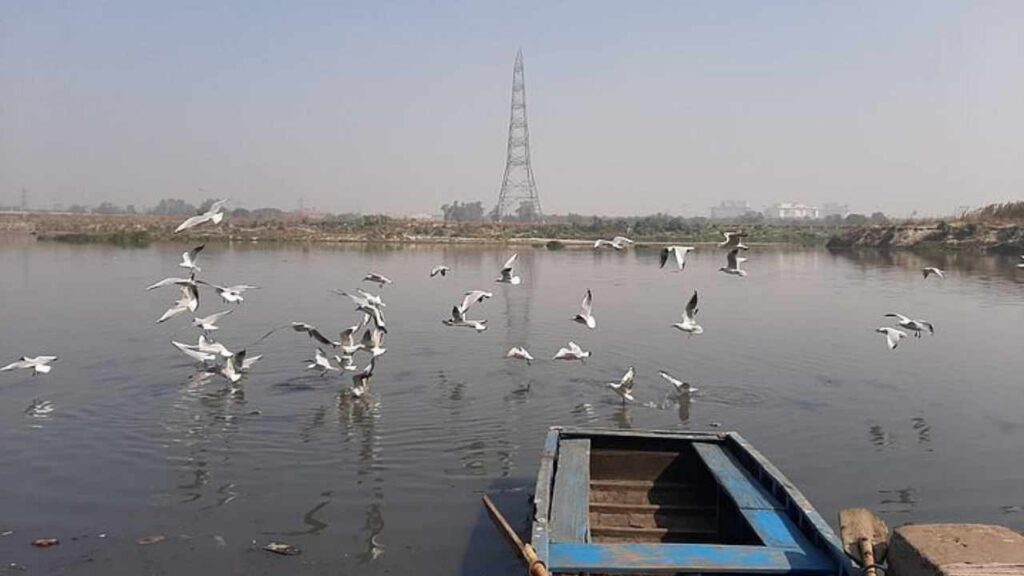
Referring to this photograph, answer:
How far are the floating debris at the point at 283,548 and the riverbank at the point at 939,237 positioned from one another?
75.1 m

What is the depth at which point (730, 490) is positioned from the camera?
9516 mm

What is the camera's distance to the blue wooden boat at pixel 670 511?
7262 mm

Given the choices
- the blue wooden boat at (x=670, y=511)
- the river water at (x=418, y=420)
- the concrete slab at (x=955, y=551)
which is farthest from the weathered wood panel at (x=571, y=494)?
the concrete slab at (x=955, y=551)

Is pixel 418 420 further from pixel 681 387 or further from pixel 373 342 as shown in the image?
pixel 681 387

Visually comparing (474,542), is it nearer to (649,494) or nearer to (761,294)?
(649,494)

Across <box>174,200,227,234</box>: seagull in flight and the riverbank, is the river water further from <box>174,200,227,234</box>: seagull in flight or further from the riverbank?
the riverbank

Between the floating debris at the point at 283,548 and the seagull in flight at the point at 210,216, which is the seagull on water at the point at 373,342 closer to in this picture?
the seagull in flight at the point at 210,216

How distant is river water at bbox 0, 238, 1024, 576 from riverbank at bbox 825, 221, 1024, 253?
4883cm

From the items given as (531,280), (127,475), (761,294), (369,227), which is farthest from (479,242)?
(127,475)

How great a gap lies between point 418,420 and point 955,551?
9.67 metres

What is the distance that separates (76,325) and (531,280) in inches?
861

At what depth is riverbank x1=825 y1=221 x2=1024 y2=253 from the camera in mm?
74812

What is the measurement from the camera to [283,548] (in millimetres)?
9578

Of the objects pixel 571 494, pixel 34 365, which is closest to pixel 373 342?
pixel 34 365
